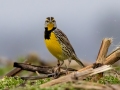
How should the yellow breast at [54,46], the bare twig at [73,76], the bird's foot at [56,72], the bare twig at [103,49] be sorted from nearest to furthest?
the bare twig at [73,76] < the bare twig at [103,49] < the bird's foot at [56,72] < the yellow breast at [54,46]

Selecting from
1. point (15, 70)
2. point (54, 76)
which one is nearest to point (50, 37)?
point (15, 70)

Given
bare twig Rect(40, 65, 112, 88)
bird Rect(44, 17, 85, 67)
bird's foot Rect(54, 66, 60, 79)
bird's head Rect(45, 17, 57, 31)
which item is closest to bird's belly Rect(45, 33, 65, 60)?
bird Rect(44, 17, 85, 67)

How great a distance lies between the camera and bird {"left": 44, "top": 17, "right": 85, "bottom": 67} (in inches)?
335

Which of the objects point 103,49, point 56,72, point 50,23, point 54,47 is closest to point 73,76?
point 103,49

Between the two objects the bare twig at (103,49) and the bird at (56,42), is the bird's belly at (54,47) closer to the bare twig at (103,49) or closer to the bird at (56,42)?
the bird at (56,42)

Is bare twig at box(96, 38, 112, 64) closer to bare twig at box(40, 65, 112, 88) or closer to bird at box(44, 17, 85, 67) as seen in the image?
bare twig at box(40, 65, 112, 88)

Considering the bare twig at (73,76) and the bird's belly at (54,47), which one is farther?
the bird's belly at (54,47)

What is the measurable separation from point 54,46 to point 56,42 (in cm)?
12

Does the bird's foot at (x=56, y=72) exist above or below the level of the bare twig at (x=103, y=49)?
below

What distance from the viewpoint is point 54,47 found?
27.9 feet

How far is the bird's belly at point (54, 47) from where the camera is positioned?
8484mm

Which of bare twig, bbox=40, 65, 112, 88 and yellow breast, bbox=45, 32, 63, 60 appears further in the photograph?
→ yellow breast, bbox=45, 32, 63, 60

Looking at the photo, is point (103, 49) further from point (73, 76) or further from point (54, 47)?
point (54, 47)

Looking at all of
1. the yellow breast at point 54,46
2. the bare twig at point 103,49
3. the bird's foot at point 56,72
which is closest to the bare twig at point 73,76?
the bare twig at point 103,49
